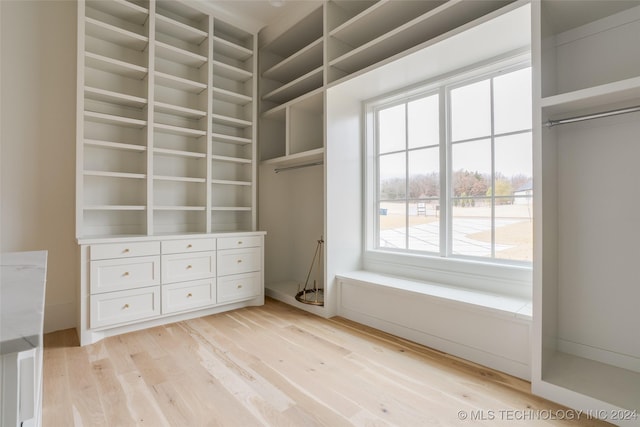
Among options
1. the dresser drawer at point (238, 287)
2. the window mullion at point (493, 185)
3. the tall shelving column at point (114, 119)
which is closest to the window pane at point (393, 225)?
the window mullion at point (493, 185)

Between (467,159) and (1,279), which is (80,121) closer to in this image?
(1,279)

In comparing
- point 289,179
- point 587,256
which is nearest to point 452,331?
point 587,256

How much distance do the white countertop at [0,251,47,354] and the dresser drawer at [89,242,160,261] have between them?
123 centimetres

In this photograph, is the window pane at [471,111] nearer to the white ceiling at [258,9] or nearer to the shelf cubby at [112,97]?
the white ceiling at [258,9]

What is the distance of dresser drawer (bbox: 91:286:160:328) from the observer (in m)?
2.37

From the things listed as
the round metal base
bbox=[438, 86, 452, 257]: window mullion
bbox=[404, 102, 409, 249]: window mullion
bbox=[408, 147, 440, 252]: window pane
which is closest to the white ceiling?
bbox=[404, 102, 409, 249]: window mullion

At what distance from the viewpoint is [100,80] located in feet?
8.96

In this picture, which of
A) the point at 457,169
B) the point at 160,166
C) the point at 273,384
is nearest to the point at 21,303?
the point at 273,384

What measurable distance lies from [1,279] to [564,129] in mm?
2743

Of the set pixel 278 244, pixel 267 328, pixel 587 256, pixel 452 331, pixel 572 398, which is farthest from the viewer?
pixel 278 244

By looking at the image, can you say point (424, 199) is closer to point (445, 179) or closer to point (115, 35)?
point (445, 179)

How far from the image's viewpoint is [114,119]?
258cm

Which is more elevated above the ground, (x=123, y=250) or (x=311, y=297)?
(x=123, y=250)

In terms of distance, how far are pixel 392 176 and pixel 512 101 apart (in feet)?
3.80
